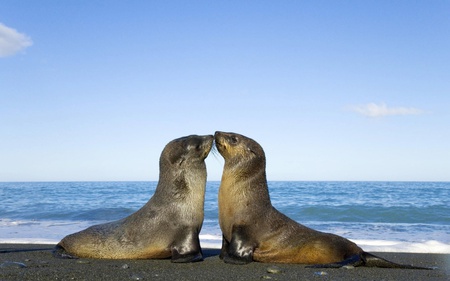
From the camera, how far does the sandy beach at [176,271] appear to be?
6.50 meters

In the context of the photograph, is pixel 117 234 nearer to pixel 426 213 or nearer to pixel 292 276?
pixel 292 276

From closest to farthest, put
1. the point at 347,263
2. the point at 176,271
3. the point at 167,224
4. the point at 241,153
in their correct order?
the point at 176,271, the point at 347,263, the point at 167,224, the point at 241,153

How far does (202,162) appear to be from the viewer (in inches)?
344

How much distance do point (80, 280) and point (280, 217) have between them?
10.3ft

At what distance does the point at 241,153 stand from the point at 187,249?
5.58 feet

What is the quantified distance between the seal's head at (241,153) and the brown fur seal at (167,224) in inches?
10.1

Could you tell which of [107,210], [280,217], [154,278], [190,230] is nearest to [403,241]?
[280,217]

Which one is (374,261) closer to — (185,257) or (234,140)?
(185,257)

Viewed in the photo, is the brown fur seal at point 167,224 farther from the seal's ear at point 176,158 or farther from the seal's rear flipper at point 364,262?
the seal's rear flipper at point 364,262

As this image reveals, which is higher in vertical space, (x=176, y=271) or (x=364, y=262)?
(x=364, y=262)

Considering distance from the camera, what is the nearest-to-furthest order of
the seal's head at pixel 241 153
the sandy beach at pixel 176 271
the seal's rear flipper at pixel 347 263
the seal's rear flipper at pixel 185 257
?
1. the sandy beach at pixel 176 271
2. the seal's rear flipper at pixel 347 263
3. the seal's rear flipper at pixel 185 257
4. the seal's head at pixel 241 153

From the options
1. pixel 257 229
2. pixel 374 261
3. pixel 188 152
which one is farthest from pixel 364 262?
pixel 188 152

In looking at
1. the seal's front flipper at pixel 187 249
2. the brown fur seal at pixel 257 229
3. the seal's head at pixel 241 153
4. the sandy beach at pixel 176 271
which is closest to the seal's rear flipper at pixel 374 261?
the brown fur seal at pixel 257 229

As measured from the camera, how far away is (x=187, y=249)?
7.89 meters
